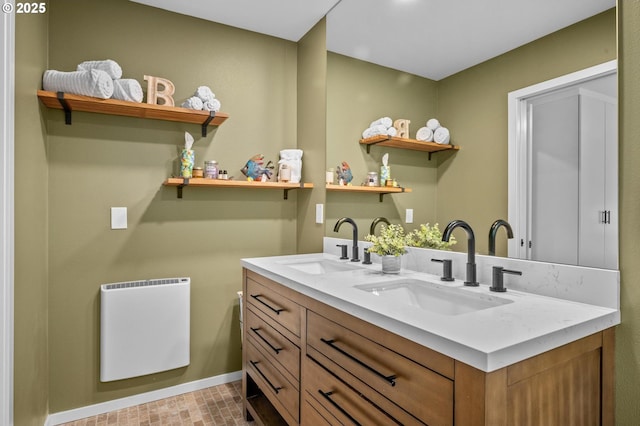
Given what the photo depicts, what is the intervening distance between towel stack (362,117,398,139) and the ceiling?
0.90 feet

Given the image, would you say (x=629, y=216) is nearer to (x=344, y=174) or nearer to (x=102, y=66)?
(x=344, y=174)

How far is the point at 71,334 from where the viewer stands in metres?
2.13

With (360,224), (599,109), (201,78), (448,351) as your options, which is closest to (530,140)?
(599,109)

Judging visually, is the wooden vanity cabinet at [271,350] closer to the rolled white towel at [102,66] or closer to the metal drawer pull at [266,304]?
the metal drawer pull at [266,304]

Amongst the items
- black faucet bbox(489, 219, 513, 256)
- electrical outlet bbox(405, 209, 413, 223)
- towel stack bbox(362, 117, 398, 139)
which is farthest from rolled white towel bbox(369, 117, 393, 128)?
black faucet bbox(489, 219, 513, 256)

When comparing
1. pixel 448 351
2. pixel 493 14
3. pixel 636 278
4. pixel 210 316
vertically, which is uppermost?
pixel 493 14

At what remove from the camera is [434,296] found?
141cm

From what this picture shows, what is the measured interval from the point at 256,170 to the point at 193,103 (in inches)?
23.4

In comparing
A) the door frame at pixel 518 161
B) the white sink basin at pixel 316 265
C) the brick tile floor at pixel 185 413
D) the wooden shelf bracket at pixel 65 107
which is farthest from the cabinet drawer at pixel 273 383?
the wooden shelf bracket at pixel 65 107

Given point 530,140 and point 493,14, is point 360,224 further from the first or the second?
point 493,14

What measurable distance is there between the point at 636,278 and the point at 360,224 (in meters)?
1.31

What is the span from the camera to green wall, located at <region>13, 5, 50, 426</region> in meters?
1.55

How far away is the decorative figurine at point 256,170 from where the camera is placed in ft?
8.39

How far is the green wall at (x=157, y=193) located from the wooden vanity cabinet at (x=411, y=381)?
1092 millimetres
